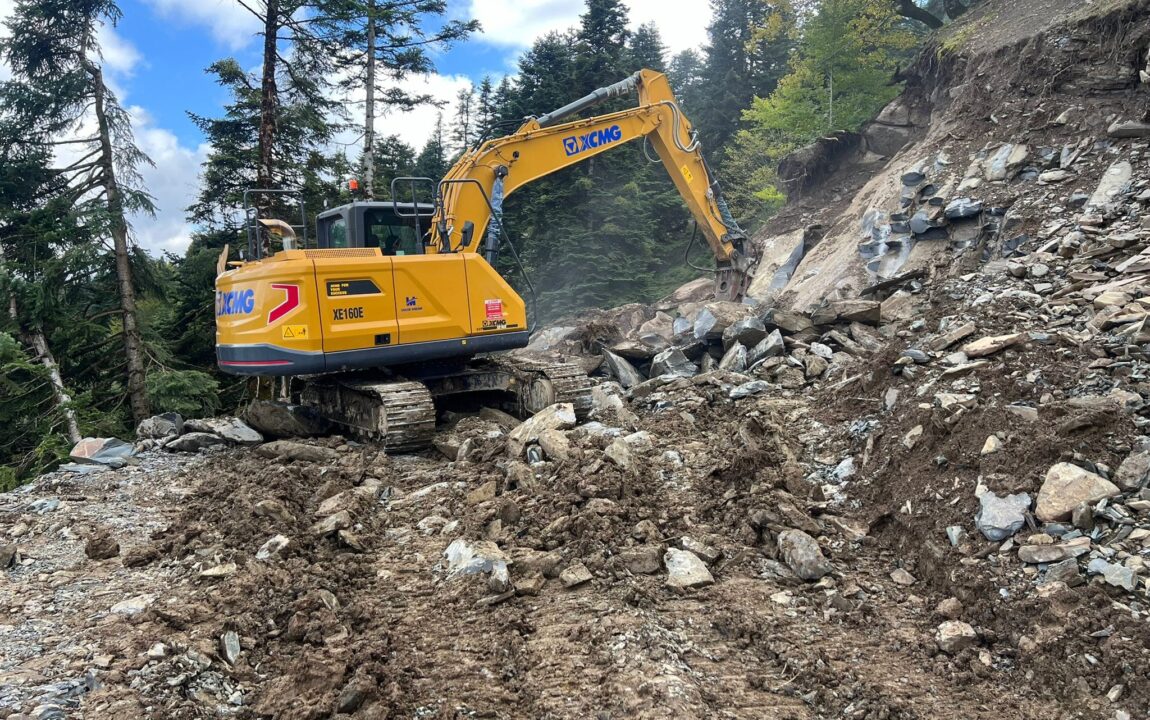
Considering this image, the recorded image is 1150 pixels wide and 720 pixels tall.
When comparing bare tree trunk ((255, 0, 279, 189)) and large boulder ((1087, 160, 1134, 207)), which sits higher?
bare tree trunk ((255, 0, 279, 189))

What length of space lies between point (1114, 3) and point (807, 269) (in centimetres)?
574

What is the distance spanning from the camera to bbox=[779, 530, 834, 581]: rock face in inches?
159

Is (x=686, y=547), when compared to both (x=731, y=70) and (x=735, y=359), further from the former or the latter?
(x=731, y=70)

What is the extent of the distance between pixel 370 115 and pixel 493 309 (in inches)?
402

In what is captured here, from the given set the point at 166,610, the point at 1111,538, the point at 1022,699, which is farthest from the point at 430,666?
the point at 1111,538

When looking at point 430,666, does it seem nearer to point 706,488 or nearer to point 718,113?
point 706,488

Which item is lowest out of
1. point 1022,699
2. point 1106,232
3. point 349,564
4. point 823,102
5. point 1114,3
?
point 1022,699

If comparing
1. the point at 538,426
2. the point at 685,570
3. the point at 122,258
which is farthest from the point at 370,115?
the point at 685,570

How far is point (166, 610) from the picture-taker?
11.9ft

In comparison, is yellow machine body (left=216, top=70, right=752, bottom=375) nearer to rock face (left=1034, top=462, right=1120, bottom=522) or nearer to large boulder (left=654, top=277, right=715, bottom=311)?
rock face (left=1034, top=462, right=1120, bottom=522)

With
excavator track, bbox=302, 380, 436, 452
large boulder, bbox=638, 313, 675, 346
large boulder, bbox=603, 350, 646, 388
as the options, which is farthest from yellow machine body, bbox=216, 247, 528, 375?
large boulder, bbox=638, 313, 675, 346

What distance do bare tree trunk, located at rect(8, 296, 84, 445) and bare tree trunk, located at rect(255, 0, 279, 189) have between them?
485cm

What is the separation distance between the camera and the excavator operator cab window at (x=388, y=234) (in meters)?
7.74

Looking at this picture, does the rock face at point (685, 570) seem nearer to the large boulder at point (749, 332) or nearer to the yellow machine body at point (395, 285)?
the yellow machine body at point (395, 285)
